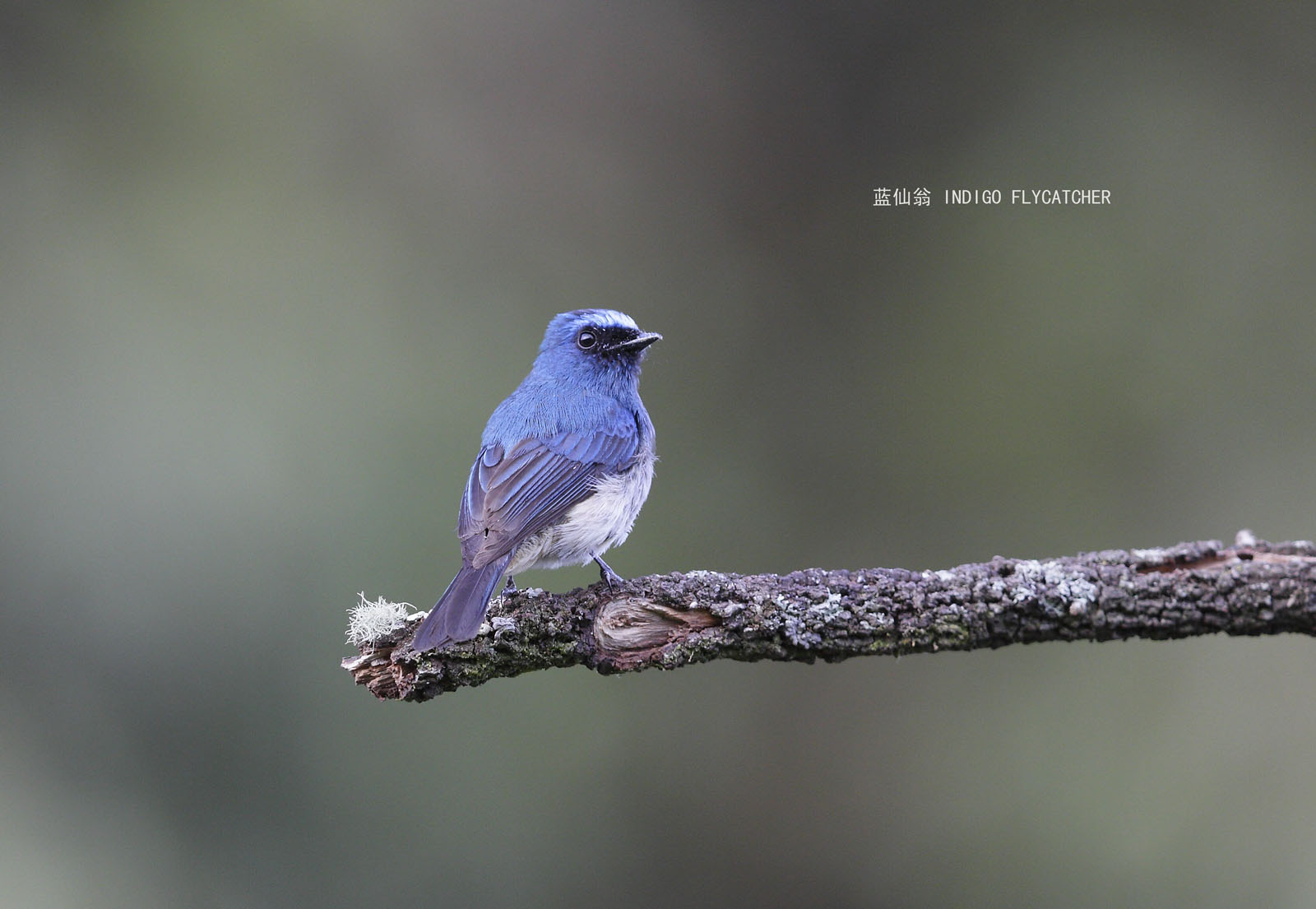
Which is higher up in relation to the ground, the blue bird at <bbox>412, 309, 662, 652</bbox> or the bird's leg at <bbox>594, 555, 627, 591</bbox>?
the blue bird at <bbox>412, 309, 662, 652</bbox>

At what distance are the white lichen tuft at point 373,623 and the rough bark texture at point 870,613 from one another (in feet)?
0.09

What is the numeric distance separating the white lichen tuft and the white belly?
617 millimetres

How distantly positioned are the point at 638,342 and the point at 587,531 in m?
1.07

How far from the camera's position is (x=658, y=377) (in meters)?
6.86

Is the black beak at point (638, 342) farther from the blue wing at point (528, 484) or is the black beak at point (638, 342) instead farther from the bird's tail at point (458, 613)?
the bird's tail at point (458, 613)

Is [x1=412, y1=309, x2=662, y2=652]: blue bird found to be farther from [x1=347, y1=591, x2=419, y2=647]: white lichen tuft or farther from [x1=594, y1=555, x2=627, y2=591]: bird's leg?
[x1=347, y1=591, x2=419, y2=647]: white lichen tuft

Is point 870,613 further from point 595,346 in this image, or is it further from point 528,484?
point 595,346

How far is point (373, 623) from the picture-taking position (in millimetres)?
3646

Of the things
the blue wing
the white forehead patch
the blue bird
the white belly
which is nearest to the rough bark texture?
the blue bird

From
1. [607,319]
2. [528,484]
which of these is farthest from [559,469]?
[607,319]

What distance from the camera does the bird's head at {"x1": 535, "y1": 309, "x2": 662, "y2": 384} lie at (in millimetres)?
5133

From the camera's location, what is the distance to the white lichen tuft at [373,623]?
3.60 m

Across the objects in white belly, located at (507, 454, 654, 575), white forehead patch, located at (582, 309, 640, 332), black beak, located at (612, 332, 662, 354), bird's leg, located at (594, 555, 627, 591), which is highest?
white forehead patch, located at (582, 309, 640, 332)

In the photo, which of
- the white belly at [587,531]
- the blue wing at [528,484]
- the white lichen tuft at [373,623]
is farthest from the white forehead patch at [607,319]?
the white lichen tuft at [373,623]
